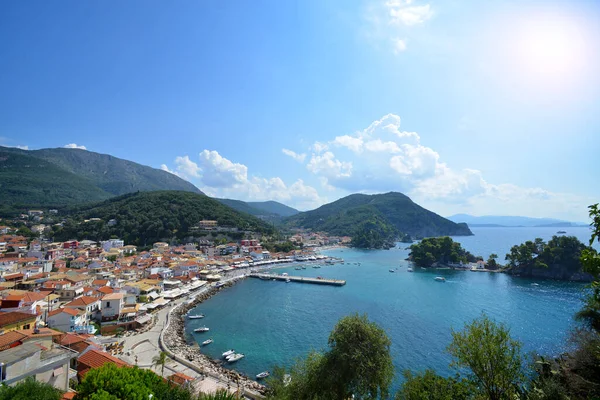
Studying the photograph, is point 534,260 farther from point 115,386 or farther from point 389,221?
point 389,221

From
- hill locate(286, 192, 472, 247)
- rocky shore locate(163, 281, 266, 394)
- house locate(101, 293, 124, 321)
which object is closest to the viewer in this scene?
rocky shore locate(163, 281, 266, 394)

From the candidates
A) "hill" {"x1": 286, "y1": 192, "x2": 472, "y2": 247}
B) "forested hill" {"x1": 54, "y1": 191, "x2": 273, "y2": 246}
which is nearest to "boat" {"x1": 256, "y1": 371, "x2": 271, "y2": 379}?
"forested hill" {"x1": 54, "y1": 191, "x2": 273, "y2": 246}

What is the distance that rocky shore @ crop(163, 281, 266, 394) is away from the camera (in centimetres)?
1680

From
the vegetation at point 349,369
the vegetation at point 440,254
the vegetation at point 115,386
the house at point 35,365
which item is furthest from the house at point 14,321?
the vegetation at point 440,254

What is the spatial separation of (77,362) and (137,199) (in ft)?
275

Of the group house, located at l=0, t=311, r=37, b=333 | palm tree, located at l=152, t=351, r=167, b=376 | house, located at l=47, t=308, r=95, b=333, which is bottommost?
palm tree, located at l=152, t=351, r=167, b=376

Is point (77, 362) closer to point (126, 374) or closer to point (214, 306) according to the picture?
point (126, 374)

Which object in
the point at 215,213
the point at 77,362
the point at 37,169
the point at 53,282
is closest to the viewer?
the point at 77,362

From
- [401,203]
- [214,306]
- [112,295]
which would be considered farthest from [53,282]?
[401,203]

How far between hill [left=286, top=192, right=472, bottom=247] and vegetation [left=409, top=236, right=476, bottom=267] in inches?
2253

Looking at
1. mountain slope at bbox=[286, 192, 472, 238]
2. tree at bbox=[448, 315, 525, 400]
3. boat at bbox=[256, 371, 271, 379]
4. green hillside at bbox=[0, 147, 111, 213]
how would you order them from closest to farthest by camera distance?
tree at bbox=[448, 315, 525, 400]
boat at bbox=[256, 371, 271, 379]
green hillside at bbox=[0, 147, 111, 213]
mountain slope at bbox=[286, 192, 472, 238]

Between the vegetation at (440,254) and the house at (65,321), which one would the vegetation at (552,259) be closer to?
the vegetation at (440,254)

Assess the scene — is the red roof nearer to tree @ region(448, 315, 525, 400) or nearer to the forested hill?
tree @ region(448, 315, 525, 400)

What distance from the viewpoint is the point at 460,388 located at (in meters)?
9.51
